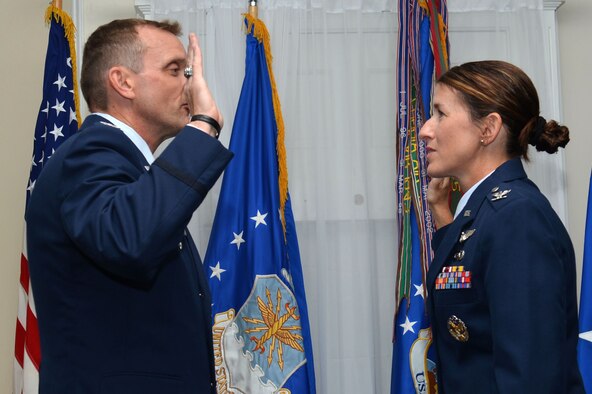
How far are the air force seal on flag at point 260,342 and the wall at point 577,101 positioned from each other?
1.39m

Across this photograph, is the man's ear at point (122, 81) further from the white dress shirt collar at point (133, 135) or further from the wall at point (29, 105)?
the wall at point (29, 105)

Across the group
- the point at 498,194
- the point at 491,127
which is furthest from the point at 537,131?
the point at 498,194

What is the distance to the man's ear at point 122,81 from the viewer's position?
165cm

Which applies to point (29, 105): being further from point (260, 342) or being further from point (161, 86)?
point (161, 86)

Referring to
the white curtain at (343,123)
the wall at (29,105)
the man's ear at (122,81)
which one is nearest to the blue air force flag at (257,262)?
the white curtain at (343,123)

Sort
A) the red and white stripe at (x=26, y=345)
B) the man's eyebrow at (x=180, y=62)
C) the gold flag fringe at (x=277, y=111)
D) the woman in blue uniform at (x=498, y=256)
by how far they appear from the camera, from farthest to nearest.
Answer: the gold flag fringe at (x=277, y=111)
the red and white stripe at (x=26, y=345)
the man's eyebrow at (x=180, y=62)
the woman in blue uniform at (x=498, y=256)

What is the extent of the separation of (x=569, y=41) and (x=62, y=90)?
223 cm

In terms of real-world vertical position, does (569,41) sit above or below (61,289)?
above

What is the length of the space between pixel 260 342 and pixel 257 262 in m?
0.30

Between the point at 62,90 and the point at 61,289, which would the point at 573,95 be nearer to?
the point at 62,90

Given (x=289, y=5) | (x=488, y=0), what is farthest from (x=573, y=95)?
(x=289, y=5)

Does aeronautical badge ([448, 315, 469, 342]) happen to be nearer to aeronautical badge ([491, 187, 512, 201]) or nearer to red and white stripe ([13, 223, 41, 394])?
aeronautical badge ([491, 187, 512, 201])

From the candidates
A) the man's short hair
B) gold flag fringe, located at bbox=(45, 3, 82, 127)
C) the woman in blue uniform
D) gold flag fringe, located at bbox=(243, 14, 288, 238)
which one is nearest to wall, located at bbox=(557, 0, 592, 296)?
gold flag fringe, located at bbox=(243, 14, 288, 238)

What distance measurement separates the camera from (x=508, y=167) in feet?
5.88
